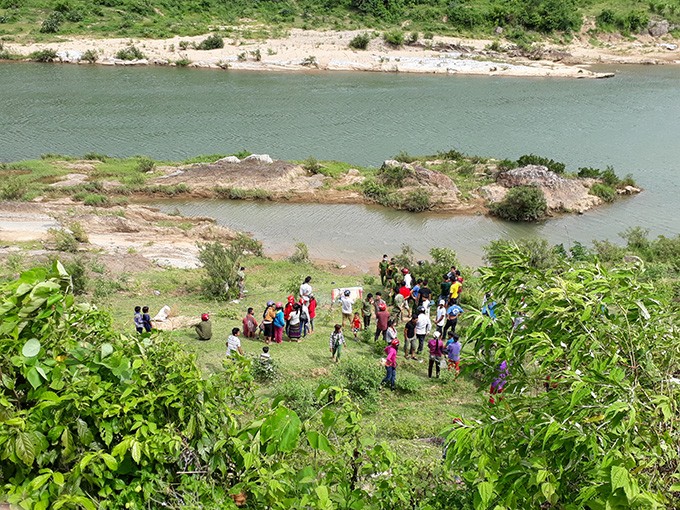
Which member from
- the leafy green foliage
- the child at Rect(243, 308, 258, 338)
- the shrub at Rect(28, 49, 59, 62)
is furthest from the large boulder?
the leafy green foliage

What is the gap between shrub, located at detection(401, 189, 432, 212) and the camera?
30.0 metres

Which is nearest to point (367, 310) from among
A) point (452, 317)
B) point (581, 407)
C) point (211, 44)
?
point (452, 317)

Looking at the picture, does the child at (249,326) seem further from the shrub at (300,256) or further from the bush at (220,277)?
the shrub at (300,256)

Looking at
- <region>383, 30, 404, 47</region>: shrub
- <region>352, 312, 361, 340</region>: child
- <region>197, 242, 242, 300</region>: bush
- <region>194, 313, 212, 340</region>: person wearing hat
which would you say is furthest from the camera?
<region>383, 30, 404, 47</region>: shrub

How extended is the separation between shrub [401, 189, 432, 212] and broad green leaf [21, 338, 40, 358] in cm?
2584

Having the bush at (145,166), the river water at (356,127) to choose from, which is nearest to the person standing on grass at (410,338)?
the river water at (356,127)

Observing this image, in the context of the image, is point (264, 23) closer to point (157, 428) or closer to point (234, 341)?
point (234, 341)

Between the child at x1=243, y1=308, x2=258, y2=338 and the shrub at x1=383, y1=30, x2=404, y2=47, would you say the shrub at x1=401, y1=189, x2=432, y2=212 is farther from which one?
the shrub at x1=383, y1=30, x2=404, y2=47

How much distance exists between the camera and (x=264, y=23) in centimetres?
7481

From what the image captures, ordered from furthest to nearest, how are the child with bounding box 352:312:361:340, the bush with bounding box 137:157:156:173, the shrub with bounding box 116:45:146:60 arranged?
the shrub with bounding box 116:45:146:60 → the bush with bounding box 137:157:156:173 → the child with bounding box 352:312:361:340

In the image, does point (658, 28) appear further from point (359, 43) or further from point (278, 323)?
point (278, 323)

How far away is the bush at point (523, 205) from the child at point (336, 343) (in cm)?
1795

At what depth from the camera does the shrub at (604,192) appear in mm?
31875

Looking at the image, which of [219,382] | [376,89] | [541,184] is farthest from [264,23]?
[219,382]
